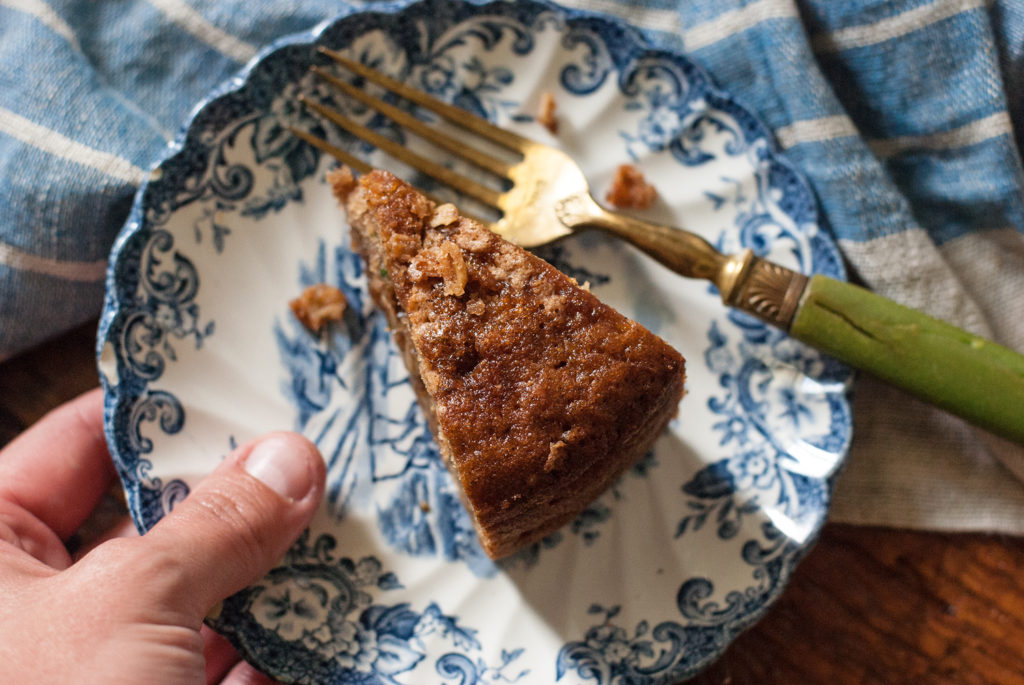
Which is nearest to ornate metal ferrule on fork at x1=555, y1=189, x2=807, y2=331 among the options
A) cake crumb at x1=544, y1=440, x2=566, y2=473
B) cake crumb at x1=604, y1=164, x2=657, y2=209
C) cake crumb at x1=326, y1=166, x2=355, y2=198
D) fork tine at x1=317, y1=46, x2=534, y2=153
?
cake crumb at x1=604, y1=164, x2=657, y2=209

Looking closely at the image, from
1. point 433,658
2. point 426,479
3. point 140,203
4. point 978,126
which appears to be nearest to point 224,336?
point 140,203

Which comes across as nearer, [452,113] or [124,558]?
[124,558]

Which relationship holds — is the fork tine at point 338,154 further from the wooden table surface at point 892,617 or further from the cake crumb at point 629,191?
the wooden table surface at point 892,617

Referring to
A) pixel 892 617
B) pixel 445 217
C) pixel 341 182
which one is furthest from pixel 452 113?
pixel 892 617

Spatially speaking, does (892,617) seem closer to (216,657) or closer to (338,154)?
(216,657)

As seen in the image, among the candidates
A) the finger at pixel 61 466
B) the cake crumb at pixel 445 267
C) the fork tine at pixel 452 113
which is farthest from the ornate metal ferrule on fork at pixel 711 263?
the finger at pixel 61 466

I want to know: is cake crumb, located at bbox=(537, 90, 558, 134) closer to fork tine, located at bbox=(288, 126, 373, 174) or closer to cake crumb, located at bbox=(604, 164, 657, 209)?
cake crumb, located at bbox=(604, 164, 657, 209)
